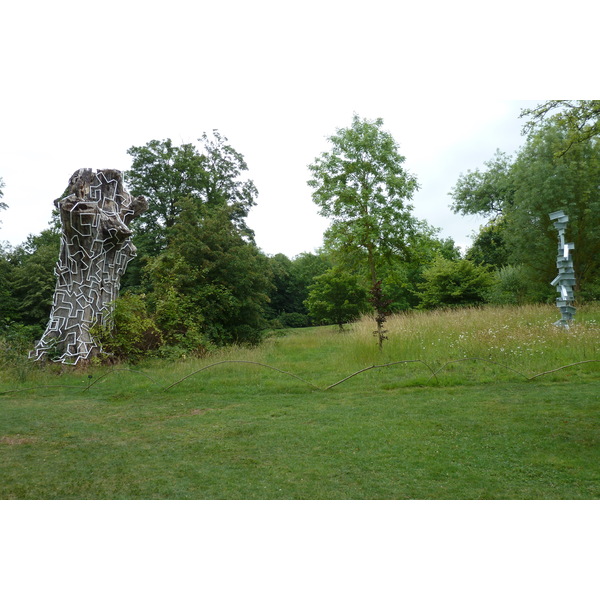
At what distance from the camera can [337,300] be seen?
2022cm

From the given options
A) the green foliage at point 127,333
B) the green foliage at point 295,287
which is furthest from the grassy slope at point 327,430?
the green foliage at point 295,287

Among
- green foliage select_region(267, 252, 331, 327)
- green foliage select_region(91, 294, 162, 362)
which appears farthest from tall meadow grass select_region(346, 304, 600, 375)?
green foliage select_region(267, 252, 331, 327)

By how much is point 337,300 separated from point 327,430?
15.6m

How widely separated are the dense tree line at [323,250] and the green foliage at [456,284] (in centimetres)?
6

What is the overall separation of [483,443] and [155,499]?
2.76 meters

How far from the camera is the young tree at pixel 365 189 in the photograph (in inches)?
583

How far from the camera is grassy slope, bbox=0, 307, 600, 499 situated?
3285 mm

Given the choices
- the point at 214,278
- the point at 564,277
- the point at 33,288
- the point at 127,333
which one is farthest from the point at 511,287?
the point at 33,288

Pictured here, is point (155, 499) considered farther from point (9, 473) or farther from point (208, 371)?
point (208, 371)

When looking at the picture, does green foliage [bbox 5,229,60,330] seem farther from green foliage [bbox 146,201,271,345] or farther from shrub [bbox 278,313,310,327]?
shrub [bbox 278,313,310,327]

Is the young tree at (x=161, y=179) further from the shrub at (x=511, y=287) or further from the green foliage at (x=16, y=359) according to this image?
the shrub at (x=511, y=287)

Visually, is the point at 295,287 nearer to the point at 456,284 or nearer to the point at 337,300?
the point at 337,300

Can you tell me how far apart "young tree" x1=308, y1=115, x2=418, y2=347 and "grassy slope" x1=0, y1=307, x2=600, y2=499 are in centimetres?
644

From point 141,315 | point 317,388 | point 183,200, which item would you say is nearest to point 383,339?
point 317,388
